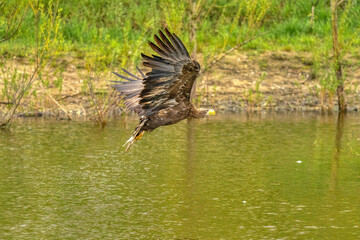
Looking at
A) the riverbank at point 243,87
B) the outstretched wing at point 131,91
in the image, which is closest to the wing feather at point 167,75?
the outstretched wing at point 131,91

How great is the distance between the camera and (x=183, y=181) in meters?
10.6

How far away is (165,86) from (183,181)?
1.59m

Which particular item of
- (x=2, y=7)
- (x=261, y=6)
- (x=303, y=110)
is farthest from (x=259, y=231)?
(x=303, y=110)

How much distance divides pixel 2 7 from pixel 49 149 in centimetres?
247

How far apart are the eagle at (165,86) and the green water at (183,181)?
2.86 feet

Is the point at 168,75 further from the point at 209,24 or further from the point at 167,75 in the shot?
the point at 209,24

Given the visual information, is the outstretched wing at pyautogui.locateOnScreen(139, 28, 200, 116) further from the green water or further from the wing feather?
the green water

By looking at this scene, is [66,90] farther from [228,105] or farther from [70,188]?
[70,188]

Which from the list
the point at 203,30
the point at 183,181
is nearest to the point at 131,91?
the point at 183,181

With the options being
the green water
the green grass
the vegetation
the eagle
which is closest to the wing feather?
the eagle

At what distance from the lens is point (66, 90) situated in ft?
60.2

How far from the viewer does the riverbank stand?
1739 centimetres

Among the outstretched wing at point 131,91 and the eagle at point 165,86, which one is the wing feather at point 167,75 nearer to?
the eagle at point 165,86

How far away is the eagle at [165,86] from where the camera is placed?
8.91m
